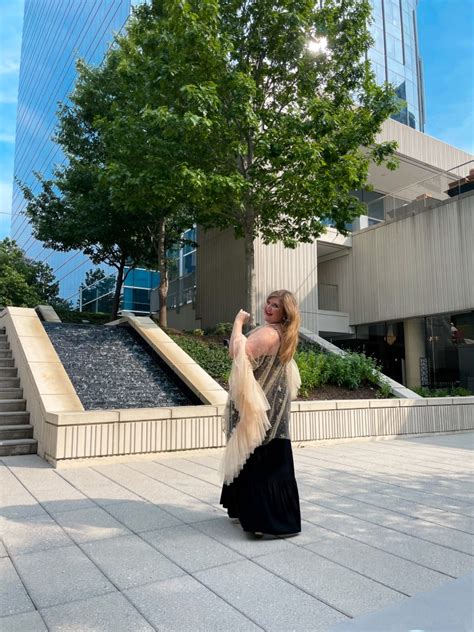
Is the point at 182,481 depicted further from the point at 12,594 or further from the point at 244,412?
the point at 12,594

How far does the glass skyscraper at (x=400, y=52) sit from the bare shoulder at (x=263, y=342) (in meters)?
44.4

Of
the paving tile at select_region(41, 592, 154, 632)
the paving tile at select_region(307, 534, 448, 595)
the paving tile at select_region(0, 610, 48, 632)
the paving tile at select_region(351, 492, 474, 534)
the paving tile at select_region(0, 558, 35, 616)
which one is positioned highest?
the paving tile at select_region(0, 558, 35, 616)

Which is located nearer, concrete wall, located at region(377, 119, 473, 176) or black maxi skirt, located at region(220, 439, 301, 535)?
black maxi skirt, located at region(220, 439, 301, 535)

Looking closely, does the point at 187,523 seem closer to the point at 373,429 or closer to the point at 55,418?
the point at 55,418

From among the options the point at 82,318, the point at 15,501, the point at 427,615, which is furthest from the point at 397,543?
the point at 82,318

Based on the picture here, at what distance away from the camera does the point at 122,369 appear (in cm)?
986

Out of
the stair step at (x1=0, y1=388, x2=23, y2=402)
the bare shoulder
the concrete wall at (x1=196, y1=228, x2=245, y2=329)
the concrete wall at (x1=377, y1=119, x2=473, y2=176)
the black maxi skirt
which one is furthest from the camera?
the concrete wall at (x1=377, y1=119, x2=473, y2=176)

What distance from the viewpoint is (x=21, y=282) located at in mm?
22422

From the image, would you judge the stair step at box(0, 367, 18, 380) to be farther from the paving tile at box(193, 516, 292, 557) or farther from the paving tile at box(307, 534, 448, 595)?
the paving tile at box(307, 534, 448, 595)

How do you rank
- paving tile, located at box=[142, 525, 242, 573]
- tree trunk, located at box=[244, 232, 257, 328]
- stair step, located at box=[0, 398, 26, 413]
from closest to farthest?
paving tile, located at box=[142, 525, 242, 573]
stair step, located at box=[0, 398, 26, 413]
tree trunk, located at box=[244, 232, 257, 328]

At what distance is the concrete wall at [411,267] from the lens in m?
15.6

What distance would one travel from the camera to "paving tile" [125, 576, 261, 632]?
7.69 feet

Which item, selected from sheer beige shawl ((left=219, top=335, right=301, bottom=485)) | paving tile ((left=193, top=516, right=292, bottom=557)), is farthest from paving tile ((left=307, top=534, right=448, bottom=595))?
sheer beige shawl ((left=219, top=335, right=301, bottom=485))

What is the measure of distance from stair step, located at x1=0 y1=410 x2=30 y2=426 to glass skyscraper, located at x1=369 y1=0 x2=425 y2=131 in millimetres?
43327
